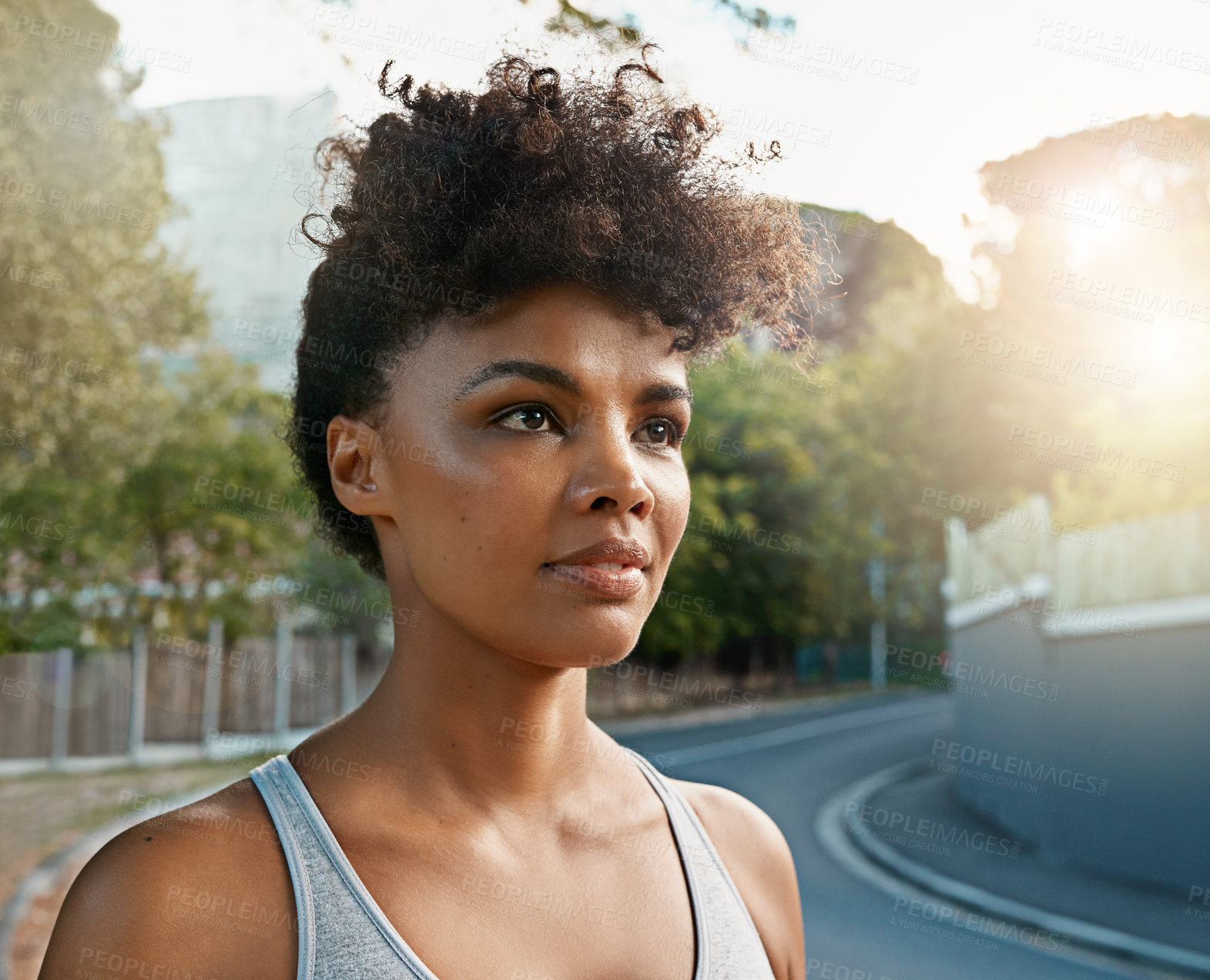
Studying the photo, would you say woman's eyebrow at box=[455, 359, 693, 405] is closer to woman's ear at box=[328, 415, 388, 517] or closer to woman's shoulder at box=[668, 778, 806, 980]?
woman's ear at box=[328, 415, 388, 517]

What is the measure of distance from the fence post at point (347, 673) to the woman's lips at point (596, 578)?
49.8 ft

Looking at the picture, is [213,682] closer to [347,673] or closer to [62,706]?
[62,706]

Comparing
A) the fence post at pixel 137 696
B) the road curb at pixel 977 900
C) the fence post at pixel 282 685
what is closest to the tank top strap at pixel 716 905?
the road curb at pixel 977 900

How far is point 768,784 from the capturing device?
1351 centimetres

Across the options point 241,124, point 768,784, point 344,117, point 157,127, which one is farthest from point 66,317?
point 241,124

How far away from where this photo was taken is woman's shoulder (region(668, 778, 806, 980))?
5.74 feet

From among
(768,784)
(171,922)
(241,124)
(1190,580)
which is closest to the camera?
(171,922)

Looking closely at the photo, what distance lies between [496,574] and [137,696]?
13478 mm

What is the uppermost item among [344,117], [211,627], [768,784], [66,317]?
[66,317]

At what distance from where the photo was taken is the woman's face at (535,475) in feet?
4.76

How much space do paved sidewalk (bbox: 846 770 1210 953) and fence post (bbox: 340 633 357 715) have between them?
24.7 ft

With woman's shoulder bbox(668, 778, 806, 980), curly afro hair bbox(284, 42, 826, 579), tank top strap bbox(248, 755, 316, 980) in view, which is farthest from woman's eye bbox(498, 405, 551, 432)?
woman's shoulder bbox(668, 778, 806, 980)

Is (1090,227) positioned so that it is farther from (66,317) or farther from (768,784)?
(66,317)

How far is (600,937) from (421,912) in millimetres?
289
